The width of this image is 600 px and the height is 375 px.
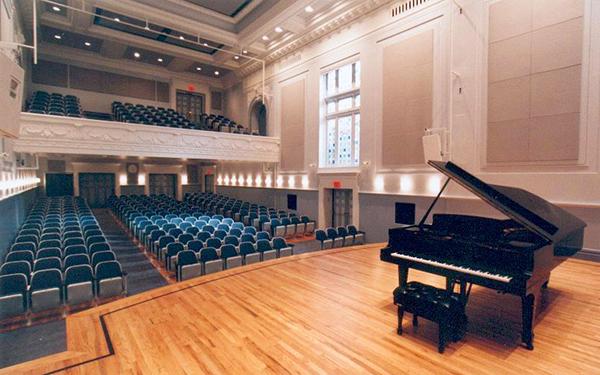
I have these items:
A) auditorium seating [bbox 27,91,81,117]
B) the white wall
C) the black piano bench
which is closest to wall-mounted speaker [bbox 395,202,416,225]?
the white wall

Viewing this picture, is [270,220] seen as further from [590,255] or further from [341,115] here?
[590,255]

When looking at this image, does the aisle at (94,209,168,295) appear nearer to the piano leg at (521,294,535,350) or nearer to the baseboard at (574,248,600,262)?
the piano leg at (521,294,535,350)

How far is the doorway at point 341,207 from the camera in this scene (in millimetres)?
11055

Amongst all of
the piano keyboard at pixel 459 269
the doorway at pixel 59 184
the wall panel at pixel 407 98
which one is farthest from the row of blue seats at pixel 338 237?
the doorway at pixel 59 184

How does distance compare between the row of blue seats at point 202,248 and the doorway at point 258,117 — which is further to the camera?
the doorway at point 258,117

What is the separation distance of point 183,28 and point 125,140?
520 centimetres

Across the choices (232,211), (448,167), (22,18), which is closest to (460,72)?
(448,167)

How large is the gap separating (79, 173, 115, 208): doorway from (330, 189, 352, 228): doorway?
42.5ft

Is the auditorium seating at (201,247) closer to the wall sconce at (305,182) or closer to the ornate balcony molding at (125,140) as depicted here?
the ornate balcony molding at (125,140)

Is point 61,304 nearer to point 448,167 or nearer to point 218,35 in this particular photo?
point 448,167

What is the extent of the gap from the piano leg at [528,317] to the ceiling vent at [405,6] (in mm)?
8218

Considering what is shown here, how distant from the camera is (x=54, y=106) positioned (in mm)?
11867

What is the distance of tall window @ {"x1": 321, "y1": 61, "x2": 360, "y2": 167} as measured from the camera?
423 inches

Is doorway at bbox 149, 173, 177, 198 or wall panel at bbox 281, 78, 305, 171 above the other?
wall panel at bbox 281, 78, 305, 171
